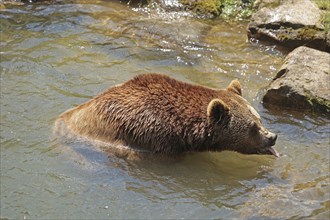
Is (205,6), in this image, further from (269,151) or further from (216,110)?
(216,110)

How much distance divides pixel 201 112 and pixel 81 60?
13.6 feet

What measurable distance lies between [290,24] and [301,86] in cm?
259

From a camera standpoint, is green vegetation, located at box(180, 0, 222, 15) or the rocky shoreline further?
green vegetation, located at box(180, 0, 222, 15)

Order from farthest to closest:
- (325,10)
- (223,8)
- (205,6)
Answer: (223,8) → (205,6) → (325,10)

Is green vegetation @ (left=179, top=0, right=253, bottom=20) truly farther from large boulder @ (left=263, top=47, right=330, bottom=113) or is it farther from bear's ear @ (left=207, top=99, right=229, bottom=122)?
bear's ear @ (left=207, top=99, right=229, bottom=122)

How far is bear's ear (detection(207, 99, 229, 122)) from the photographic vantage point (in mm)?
7531

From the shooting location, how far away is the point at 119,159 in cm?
780

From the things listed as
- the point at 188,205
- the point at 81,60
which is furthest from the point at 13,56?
the point at 188,205

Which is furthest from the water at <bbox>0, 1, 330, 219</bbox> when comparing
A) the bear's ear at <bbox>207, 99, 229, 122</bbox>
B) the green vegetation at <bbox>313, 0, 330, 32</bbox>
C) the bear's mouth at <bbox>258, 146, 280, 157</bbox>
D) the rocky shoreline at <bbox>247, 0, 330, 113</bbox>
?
the green vegetation at <bbox>313, 0, 330, 32</bbox>

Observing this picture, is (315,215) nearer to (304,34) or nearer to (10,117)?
(10,117)

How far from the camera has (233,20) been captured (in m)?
13.4

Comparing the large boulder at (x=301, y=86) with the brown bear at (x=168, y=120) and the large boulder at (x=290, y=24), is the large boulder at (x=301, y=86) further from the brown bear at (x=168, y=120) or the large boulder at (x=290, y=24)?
the brown bear at (x=168, y=120)

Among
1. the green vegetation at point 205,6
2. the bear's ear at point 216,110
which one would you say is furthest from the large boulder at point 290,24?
the bear's ear at point 216,110

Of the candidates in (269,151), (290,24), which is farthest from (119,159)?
(290,24)
